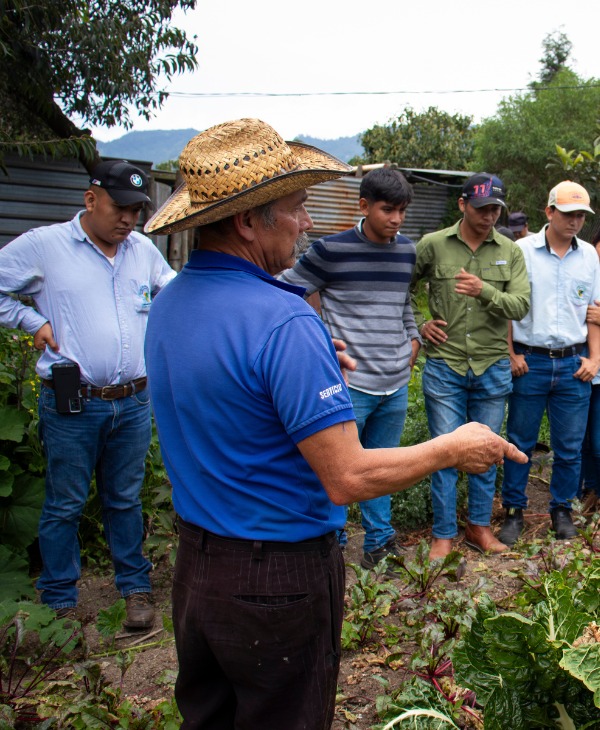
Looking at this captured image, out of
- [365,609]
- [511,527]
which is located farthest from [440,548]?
[365,609]

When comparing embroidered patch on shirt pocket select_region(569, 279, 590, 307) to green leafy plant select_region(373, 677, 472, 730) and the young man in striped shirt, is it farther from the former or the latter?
green leafy plant select_region(373, 677, 472, 730)

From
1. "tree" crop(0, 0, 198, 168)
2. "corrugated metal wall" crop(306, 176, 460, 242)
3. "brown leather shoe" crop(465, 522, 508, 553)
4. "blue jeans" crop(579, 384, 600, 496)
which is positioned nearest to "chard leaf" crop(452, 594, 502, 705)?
"brown leather shoe" crop(465, 522, 508, 553)

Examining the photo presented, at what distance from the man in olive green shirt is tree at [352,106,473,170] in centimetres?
2033

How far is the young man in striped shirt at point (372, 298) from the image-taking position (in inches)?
168

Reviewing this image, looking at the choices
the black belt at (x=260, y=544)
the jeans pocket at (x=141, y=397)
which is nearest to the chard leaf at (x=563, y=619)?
the black belt at (x=260, y=544)

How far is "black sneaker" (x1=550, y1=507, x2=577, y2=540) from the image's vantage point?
4.89m

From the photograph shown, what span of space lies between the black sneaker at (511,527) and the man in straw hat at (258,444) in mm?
3050

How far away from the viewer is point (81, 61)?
869cm

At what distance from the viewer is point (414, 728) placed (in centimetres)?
266

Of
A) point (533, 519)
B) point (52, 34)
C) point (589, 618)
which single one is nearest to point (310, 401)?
point (589, 618)

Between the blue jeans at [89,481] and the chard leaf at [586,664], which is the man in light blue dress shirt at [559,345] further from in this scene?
the chard leaf at [586,664]

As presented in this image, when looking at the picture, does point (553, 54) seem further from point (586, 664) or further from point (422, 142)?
point (586, 664)

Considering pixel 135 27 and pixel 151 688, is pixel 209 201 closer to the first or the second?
pixel 151 688

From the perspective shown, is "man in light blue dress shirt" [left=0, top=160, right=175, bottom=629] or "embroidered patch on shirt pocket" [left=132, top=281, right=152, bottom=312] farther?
"embroidered patch on shirt pocket" [left=132, top=281, right=152, bottom=312]
